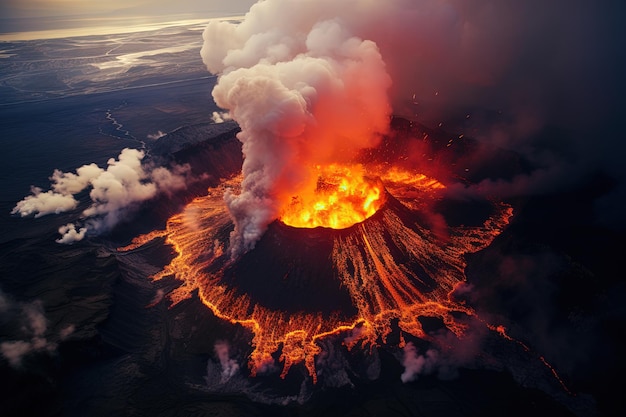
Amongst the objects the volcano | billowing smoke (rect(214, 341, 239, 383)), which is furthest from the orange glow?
billowing smoke (rect(214, 341, 239, 383))

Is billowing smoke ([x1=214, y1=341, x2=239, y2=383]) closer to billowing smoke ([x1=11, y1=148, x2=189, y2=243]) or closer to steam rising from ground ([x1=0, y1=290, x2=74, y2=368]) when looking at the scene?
steam rising from ground ([x1=0, y1=290, x2=74, y2=368])

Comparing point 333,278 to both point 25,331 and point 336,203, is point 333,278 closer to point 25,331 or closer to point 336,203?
point 336,203

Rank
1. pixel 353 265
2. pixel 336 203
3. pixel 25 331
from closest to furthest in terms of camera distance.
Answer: pixel 25 331 → pixel 353 265 → pixel 336 203

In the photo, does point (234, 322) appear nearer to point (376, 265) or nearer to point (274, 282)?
point (274, 282)

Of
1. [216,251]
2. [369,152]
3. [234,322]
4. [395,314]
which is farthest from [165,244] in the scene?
[369,152]

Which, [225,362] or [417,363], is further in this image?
[225,362]

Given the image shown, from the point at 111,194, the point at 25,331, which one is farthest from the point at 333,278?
the point at 111,194

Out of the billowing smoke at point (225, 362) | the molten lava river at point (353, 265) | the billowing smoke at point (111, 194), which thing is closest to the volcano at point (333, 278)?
the molten lava river at point (353, 265)
